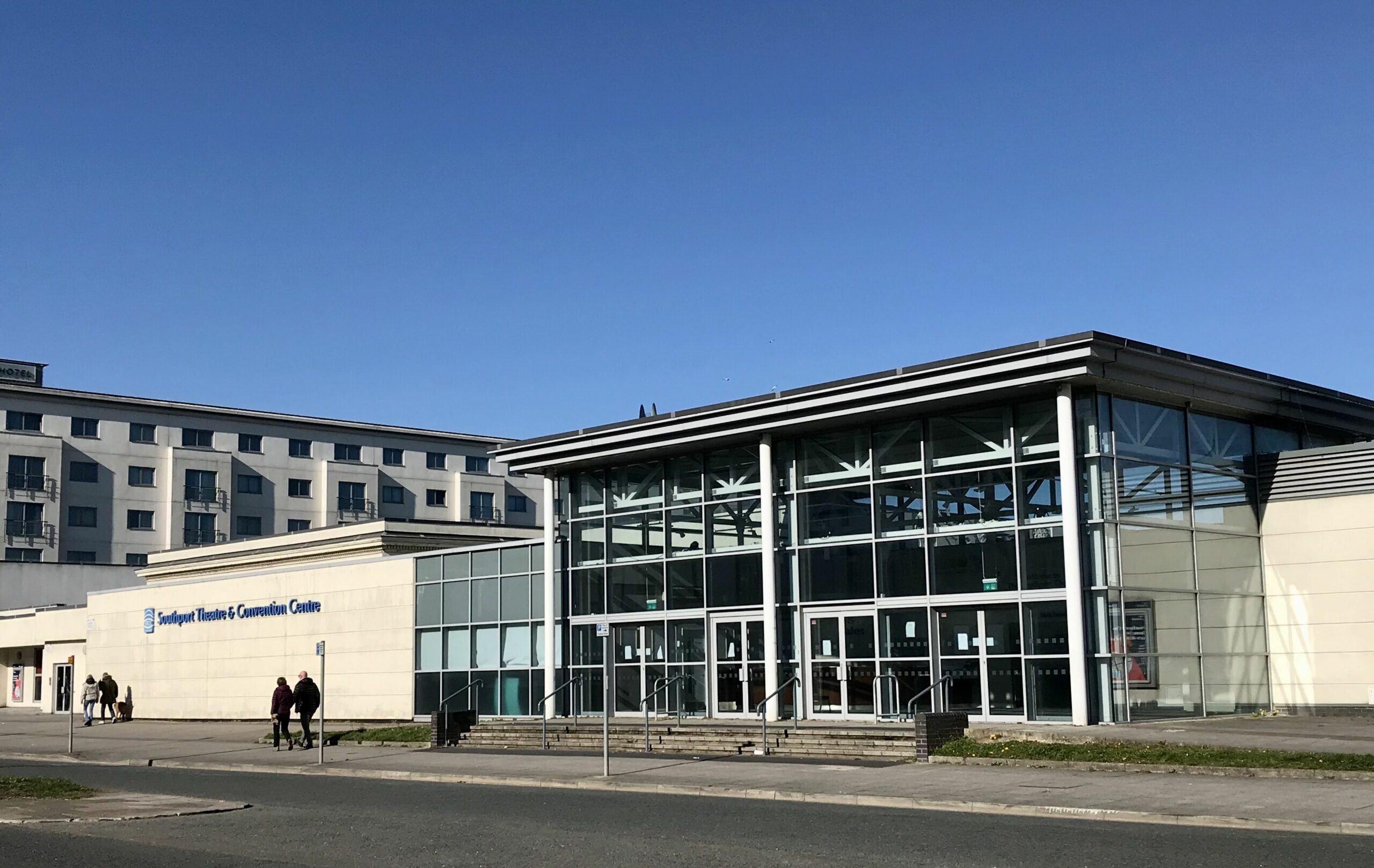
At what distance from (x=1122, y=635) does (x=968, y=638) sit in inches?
110

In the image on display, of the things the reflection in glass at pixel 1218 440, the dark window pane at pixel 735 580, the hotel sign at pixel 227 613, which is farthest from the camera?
the hotel sign at pixel 227 613

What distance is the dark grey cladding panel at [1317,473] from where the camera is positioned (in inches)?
1045

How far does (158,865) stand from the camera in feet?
A: 40.9

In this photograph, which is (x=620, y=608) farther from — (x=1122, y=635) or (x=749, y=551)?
(x=1122, y=635)

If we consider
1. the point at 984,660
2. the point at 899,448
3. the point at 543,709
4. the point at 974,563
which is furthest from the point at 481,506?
the point at 984,660

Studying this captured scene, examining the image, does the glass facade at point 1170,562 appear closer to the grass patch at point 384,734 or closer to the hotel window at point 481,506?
the grass patch at point 384,734

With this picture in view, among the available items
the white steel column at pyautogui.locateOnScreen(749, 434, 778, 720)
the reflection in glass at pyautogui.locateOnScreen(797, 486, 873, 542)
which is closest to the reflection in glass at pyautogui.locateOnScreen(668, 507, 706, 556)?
the white steel column at pyautogui.locateOnScreen(749, 434, 778, 720)

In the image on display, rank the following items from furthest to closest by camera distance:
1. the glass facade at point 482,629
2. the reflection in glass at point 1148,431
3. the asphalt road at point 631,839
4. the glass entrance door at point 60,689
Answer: the glass entrance door at point 60,689, the glass facade at point 482,629, the reflection in glass at point 1148,431, the asphalt road at point 631,839

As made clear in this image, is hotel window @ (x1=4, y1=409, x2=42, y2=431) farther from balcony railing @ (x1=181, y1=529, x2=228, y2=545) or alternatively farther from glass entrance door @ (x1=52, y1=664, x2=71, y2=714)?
glass entrance door @ (x1=52, y1=664, x2=71, y2=714)

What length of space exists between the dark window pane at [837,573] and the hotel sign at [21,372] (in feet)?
213

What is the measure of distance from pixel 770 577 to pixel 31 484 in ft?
198

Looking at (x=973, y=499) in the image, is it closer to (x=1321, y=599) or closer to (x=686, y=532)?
(x=1321, y=599)

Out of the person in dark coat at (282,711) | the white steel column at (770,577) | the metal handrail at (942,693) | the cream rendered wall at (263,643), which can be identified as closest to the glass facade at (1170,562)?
the metal handrail at (942,693)

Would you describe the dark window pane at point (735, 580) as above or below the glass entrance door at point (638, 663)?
above
